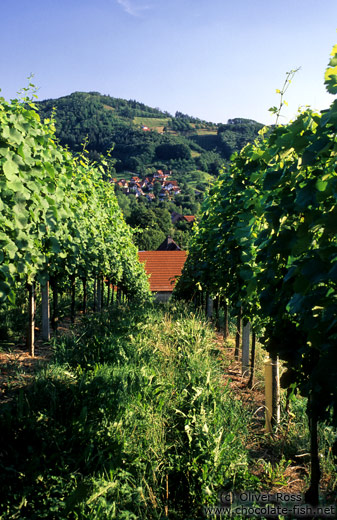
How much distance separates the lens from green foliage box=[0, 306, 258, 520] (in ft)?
7.66

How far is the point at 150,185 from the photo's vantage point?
10338cm

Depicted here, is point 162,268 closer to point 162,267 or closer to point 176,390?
point 162,267

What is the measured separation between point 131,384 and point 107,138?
371ft

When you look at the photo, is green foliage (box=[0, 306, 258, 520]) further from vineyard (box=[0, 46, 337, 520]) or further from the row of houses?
the row of houses

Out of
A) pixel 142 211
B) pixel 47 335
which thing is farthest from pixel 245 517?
pixel 142 211

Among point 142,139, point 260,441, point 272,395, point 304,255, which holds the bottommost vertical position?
point 260,441

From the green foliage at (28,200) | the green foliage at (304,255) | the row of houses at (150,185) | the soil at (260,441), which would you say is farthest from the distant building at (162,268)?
the row of houses at (150,185)

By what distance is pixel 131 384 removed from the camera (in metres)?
3.48

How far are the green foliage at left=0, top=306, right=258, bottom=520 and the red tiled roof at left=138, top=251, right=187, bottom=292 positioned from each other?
21810 millimetres

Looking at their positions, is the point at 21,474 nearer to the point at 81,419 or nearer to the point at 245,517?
the point at 81,419

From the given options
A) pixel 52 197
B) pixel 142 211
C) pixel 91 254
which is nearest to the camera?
pixel 52 197

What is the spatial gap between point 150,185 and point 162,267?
78596mm

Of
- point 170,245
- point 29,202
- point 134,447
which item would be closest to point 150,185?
point 170,245

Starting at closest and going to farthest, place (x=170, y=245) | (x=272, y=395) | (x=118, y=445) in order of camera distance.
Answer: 1. (x=118, y=445)
2. (x=272, y=395)
3. (x=170, y=245)
